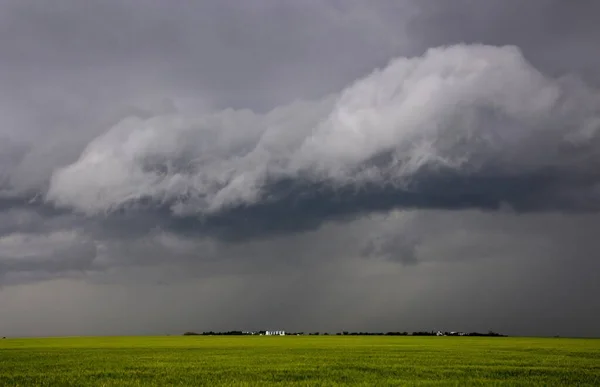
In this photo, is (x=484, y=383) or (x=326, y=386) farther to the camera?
(x=484, y=383)

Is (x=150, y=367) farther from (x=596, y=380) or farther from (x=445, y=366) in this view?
(x=596, y=380)

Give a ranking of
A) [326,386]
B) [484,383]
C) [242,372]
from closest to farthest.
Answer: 1. [326,386]
2. [484,383]
3. [242,372]

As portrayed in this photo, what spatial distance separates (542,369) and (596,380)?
6587 mm

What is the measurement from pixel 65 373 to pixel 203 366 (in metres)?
9.08

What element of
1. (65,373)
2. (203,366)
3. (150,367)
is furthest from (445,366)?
(65,373)

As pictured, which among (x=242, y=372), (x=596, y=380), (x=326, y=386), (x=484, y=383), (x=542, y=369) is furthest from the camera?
(x=542, y=369)

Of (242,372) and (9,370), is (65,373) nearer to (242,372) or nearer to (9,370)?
(9,370)

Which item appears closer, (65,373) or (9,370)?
(65,373)

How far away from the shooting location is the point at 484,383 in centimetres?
2717

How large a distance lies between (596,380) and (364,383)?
44.9 ft

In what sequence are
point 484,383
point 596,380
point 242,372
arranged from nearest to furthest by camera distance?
point 484,383
point 596,380
point 242,372

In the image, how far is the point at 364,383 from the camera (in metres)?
26.5

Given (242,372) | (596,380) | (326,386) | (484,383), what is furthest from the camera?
(242,372)

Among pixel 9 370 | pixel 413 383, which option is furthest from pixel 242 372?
pixel 9 370
